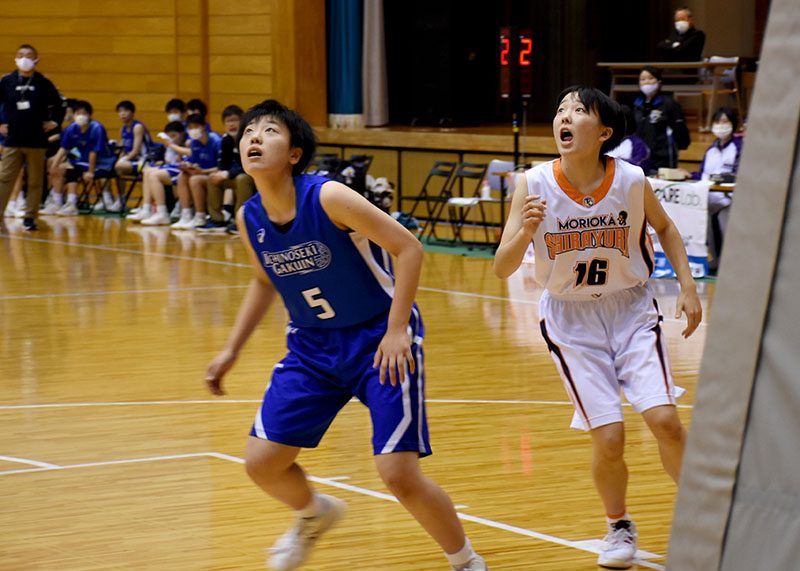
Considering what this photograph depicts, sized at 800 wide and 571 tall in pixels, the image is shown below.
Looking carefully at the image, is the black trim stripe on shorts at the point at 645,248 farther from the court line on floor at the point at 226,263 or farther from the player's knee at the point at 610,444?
the court line on floor at the point at 226,263

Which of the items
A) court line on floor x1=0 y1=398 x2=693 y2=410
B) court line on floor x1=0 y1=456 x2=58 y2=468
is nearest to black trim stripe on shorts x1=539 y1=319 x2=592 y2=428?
court line on floor x1=0 y1=456 x2=58 y2=468

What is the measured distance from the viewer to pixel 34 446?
6.43 metres

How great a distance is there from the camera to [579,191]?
4.50m

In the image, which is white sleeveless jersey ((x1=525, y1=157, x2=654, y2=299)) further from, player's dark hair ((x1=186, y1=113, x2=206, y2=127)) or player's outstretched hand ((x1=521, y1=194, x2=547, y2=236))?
player's dark hair ((x1=186, y1=113, x2=206, y2=127))

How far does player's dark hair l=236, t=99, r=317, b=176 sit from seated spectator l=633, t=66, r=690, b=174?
30.8ft

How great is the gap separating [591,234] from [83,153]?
589 inches

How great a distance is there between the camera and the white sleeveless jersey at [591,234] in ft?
14.6

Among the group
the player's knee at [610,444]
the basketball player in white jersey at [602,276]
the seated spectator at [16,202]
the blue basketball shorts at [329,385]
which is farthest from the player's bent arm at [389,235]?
the seated spectator at [16,202]

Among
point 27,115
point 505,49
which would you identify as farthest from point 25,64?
point 505,49

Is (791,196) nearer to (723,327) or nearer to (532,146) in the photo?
(723,327)

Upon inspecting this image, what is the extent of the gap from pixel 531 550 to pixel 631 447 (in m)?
1.80

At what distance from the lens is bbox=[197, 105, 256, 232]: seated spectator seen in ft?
52.2

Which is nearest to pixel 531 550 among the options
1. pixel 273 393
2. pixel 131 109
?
pixel 273 393

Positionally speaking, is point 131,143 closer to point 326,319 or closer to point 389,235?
point 326,319
